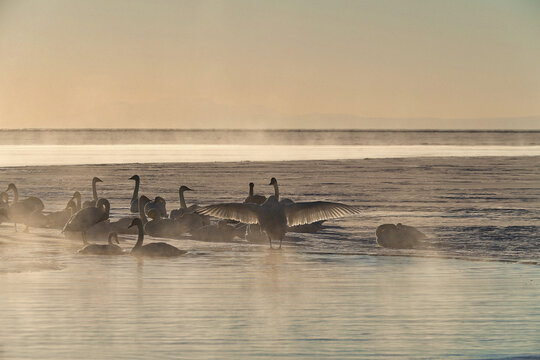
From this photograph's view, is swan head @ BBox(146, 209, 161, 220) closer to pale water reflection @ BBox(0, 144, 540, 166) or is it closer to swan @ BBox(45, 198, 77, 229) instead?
swan @ BBox(45, 198, 77, 229)

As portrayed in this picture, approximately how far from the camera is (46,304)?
44.1 feet

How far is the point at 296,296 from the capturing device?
14.2m

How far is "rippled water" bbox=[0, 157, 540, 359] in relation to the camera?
11.1m

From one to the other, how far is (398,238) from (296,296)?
20.2 feet

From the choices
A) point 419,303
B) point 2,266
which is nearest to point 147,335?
point 419,303

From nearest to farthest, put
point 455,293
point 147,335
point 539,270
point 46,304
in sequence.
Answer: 1. point 147,335
2. point 46,304
3. point 455,293
4. point 539,270

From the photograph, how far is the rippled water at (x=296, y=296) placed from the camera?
1108cm

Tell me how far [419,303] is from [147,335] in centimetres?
401

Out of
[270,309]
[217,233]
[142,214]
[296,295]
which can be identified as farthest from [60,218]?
[270,309]

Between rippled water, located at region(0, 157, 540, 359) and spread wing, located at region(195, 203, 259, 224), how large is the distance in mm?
615

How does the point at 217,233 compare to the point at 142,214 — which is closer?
the point at 217,233

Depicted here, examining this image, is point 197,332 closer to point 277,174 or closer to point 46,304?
point 46,304

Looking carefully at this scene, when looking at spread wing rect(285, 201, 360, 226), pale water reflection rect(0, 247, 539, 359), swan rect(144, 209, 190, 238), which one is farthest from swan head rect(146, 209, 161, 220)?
pale water reflection rect(0, 247, 539, 359)

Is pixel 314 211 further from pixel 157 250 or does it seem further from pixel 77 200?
pixel 77 200
